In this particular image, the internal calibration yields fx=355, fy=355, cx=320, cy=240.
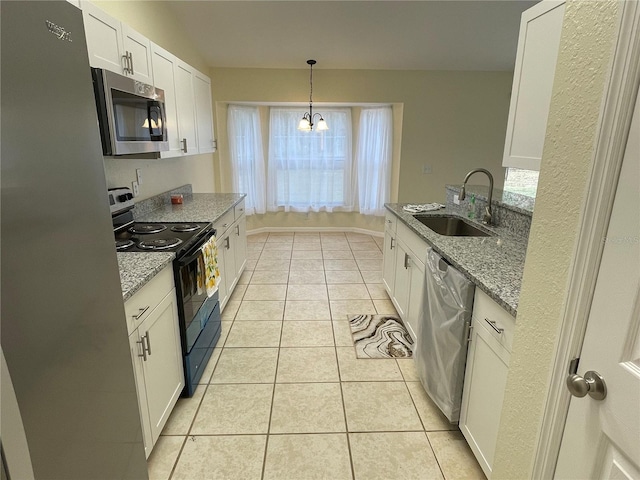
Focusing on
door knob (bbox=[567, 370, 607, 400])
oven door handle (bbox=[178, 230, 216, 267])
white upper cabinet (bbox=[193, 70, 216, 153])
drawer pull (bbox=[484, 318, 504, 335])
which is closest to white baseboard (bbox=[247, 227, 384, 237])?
white upper cabinet (bbox=[193, 70, 216, 153])

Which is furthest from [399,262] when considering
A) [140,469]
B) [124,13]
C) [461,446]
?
[124,13]

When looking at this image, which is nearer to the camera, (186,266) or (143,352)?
(143,352)

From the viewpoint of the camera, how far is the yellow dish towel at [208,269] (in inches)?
87.7

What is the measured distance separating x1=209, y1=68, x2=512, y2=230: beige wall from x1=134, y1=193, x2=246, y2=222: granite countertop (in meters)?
1.82

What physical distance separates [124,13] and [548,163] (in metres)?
3.10

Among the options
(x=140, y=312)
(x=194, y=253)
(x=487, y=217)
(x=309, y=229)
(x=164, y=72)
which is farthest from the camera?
(x=309, y=229)

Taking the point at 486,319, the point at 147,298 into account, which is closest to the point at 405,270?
the point at 486,319

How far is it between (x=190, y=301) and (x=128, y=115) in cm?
112

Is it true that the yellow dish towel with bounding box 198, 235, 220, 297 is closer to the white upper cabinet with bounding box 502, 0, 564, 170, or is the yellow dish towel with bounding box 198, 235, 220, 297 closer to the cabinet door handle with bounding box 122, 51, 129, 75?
the cabinet door handle with bounding box 122, 51, 129, 75

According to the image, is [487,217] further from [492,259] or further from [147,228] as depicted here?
[147,228]

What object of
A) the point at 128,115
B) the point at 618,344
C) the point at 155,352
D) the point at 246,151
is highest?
the point at 128,115

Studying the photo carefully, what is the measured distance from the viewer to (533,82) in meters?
1.69

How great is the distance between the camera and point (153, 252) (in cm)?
189

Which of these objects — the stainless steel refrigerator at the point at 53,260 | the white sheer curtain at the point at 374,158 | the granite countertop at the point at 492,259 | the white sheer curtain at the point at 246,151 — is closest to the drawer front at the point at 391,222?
the granite countertop at the point at 492,259
